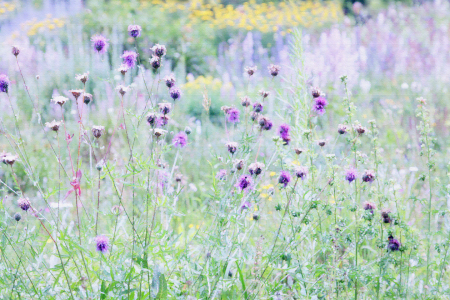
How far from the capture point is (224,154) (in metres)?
3.31

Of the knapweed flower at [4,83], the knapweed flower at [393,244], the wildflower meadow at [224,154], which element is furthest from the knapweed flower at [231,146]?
the knapweed flower at [4,83]

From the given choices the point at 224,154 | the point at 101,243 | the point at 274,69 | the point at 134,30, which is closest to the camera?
the point at 101,243

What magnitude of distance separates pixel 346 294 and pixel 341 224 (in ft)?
0.73

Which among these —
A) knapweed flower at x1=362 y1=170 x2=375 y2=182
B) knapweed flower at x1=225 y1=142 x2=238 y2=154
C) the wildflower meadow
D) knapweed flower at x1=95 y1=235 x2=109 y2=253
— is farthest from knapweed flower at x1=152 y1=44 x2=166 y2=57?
knapweed flower at x1=362 y1=170 x2=375 y2=182

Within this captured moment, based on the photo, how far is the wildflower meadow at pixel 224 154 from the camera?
4.58ft

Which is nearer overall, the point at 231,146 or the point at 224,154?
the point at 231,146

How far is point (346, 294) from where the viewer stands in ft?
4.84

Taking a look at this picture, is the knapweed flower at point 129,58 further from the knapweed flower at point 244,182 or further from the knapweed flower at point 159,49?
the knapweed flower at point 244,182

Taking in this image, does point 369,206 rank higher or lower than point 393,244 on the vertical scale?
higher

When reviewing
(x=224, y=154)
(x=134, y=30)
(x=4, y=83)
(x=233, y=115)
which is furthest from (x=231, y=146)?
(x=224, y=154)

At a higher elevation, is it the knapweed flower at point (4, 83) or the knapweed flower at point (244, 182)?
the knapweed flower at point (4, 83)

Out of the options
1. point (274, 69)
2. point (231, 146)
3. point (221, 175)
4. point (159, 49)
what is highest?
point (159, 49)

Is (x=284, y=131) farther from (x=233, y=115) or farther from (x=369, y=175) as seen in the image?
(x=369, y=175)

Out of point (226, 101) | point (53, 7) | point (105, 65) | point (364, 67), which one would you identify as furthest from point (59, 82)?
point (364, 67)
